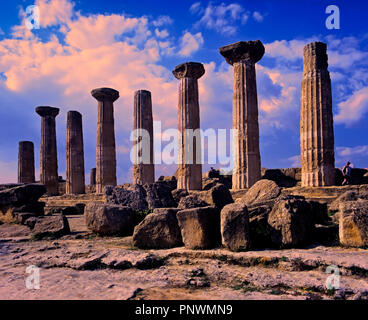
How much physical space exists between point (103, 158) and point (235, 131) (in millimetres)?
10716

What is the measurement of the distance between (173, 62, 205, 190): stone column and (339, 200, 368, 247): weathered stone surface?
38.1 feet

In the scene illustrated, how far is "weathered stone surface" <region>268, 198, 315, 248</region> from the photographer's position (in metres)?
5.43

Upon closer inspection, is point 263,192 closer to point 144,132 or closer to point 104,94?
point 144,132

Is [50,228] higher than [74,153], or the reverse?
[74,153]

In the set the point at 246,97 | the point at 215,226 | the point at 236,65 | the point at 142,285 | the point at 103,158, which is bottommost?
the point at 142,285

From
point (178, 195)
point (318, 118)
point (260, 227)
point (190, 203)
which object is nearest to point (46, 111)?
point (178, 195)

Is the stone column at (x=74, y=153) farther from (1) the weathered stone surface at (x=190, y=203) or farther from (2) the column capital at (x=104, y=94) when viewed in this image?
(1) the weathered stone surface at (x=190, y=203)

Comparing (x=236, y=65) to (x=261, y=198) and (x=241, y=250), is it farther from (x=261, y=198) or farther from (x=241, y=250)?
(x=241, y=250)

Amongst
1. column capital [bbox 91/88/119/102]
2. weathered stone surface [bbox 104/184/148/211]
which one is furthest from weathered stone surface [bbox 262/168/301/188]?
column capital [bbox 91/88/119/102]

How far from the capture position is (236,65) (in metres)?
15.3

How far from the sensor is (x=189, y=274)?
4.71 m

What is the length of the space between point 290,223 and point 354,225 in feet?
3.35

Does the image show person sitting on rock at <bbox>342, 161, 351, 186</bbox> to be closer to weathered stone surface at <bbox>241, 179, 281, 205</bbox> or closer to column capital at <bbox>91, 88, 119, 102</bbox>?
weathered stone surface at <bbox>241, 179, 281, 205</bbox>
